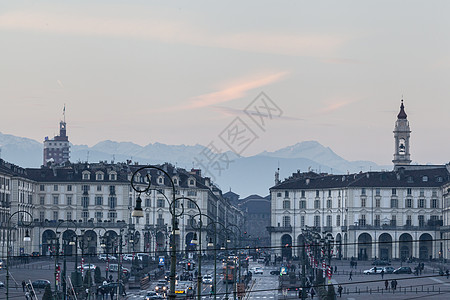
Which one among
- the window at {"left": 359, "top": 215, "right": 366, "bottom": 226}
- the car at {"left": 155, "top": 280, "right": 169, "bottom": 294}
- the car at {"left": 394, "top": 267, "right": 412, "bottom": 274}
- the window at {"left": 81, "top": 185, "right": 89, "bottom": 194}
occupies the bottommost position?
the car at {"left": 155, "top": 280, "right": 169, "bottom": 294}

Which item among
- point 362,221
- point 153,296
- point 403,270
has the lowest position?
point 153,296

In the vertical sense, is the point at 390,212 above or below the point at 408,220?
above

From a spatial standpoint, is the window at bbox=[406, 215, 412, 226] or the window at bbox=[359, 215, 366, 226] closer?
the window at bbox=[406, 215, 412, 226]

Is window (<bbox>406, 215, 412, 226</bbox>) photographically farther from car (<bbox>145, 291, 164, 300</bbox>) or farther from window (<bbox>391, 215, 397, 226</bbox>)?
car (<bbox>145, 291, 164, 300</bbox>)

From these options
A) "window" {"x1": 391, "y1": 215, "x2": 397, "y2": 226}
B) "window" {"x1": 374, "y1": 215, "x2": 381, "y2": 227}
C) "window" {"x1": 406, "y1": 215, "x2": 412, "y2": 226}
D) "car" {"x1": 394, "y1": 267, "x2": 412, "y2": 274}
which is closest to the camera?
"car" {"x1": 394, "y1": 267, "x2": 412, "y2": 274}

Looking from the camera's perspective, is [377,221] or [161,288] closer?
[161,288]

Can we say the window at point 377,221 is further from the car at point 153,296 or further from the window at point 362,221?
the car at point 153,296

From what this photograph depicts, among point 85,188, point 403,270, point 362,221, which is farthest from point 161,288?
point 362,221

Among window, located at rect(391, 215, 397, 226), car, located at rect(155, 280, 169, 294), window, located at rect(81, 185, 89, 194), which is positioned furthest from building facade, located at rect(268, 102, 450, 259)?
car, located at rect(155, 280, 169, 294)

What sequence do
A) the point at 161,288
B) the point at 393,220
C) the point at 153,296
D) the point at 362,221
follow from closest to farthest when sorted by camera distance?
the point at 153,296, the point at 161,288, the point at 393,220, the point at 362,221

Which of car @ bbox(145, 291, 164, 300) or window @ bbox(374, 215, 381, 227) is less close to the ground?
window @ bbox(374, 215, 381, 227)

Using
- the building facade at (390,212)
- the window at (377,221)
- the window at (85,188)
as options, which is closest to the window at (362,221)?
the building facade at (390,212)

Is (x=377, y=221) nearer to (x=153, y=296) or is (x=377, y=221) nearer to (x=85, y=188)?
(x=85, y=188)

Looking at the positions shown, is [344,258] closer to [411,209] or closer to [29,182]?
[411,209]
